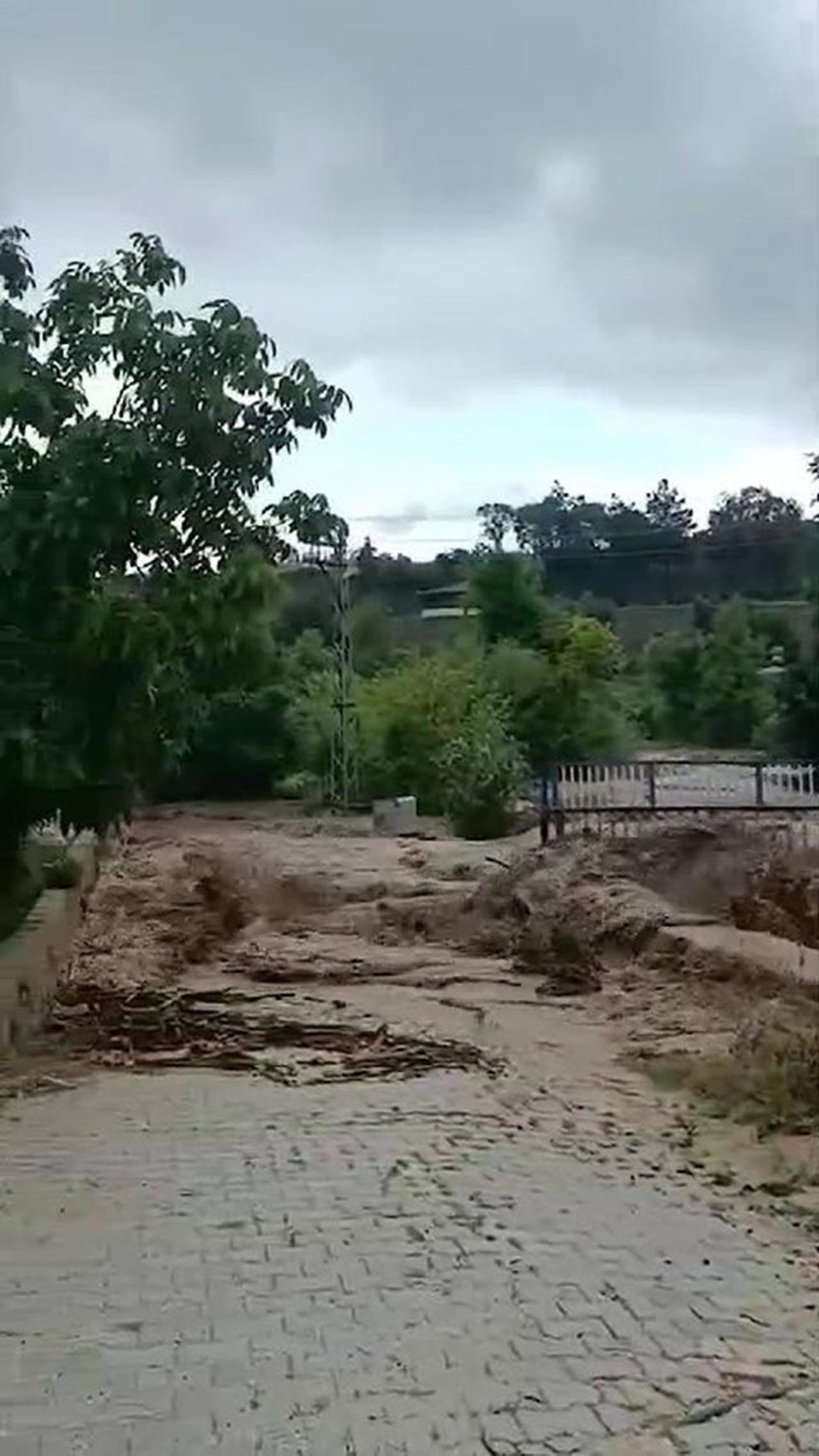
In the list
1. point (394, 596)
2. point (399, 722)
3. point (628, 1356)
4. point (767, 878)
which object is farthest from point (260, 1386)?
point (394, 596)

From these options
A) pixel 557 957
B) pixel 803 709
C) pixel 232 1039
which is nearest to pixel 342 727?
pixel 803 709

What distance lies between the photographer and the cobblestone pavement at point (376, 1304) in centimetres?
434

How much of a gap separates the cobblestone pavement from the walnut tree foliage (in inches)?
83.5

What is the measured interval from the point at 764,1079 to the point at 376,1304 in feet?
13.1

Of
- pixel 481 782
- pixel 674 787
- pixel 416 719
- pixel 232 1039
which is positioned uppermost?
pixel 416 719

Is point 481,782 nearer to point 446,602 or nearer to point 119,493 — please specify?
point 119,493

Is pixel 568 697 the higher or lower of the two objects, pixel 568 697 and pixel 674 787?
the higher

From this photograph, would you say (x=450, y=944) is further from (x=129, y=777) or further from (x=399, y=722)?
(x=399, y=722)

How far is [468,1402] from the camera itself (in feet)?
14.7

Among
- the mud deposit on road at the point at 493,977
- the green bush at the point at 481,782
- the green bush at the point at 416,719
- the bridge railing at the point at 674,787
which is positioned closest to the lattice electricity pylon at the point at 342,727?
the green bush at the point at 416,719

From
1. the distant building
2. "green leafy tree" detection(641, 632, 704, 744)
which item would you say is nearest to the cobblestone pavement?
"green leafy tree" detection(641, 632, 704, 744)

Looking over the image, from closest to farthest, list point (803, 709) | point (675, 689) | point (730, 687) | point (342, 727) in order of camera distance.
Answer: point (803, 709) → point (342, 727) → point (730, 687) → point (675, 689)

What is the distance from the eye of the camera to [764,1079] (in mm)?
8867

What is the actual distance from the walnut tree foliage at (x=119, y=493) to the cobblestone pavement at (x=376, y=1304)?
2.12 m
